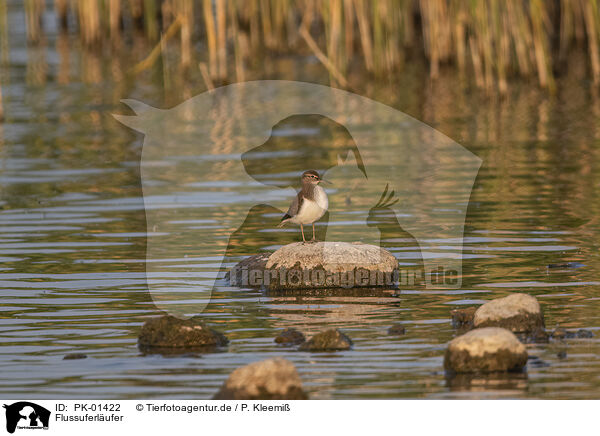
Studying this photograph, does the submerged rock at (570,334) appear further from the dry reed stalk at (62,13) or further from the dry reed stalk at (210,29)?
the dry reed stalk at (62,13)

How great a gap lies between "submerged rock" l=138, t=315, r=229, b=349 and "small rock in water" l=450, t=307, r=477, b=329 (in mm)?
2192

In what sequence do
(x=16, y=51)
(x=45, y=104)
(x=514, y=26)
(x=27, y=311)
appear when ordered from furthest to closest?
1. (x=16, y=51)
2. (x=45, y=104)
3. (x=514, y=26)
4. (x=27, y=311)

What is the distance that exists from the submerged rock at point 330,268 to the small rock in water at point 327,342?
8.62 feet

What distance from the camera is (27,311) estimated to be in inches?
458

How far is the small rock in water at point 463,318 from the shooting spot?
10.5 m

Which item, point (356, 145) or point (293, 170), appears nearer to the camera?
point (293, 170)

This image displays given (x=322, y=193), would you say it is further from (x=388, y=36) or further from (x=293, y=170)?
(x=388, y=36)

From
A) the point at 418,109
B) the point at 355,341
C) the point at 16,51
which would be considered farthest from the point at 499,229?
the point at 16,51

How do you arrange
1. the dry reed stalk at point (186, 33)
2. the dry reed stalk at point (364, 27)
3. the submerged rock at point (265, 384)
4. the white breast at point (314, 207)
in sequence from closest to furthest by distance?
the submerged rock at point (265, 384) < the white breast at point (314, 207) < the dry reed stalk at point (364, 27) < the dry reed stalk at point (186, 33)

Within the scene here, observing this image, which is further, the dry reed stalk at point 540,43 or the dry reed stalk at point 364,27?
the dry reed stalk at point 364,27

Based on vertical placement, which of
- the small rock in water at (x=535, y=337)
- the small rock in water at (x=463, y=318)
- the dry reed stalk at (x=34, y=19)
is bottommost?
the small rock in water at (x=535, y=337)

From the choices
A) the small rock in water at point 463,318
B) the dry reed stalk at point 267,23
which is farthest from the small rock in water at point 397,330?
the dry reed stalk at point 267,23

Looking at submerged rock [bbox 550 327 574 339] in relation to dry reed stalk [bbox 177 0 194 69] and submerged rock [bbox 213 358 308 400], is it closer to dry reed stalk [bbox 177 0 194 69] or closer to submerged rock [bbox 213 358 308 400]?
submerged rock [bbox 213 358 308 400]

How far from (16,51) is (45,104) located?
1067 centimetres
